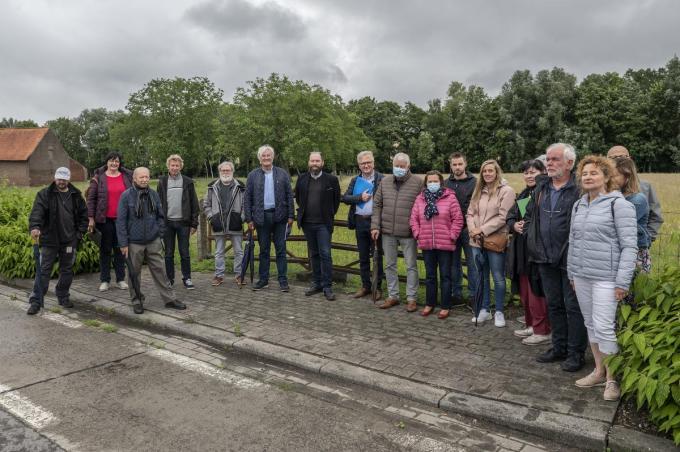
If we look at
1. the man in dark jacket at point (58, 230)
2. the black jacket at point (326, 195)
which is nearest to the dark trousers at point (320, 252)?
the black jacket at point (326, 195)

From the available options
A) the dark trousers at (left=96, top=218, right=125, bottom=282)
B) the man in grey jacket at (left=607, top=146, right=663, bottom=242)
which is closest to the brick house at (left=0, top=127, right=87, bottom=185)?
the dark trousers at (left=96, top=218, right=125, bottom=282)

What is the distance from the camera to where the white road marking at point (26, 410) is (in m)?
4.09

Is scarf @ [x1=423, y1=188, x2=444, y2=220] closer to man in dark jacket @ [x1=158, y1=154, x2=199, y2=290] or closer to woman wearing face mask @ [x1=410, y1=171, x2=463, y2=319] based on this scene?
woman wearing face mask @ [x1=410, y1=171, x2=463, y2=319]

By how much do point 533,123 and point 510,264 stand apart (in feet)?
188

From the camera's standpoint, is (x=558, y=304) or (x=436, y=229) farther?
(x=436, y=229)

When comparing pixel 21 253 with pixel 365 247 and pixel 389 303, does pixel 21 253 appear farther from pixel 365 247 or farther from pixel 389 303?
pixel 389 303

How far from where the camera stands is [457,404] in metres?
4.28

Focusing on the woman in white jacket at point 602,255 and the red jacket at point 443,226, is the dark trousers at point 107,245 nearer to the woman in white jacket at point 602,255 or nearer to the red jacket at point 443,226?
the red jacket at point 443,226

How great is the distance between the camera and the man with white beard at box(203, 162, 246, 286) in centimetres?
850

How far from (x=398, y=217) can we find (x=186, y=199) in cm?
358

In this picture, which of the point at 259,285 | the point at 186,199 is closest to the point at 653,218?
the point at 259,285

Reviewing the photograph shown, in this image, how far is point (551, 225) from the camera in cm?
497

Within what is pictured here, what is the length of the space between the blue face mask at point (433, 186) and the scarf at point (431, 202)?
0.03m

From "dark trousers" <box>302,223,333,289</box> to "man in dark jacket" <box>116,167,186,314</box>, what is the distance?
6.75ft
